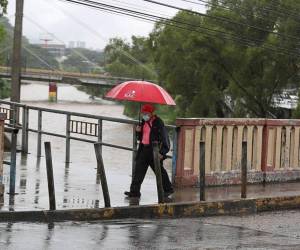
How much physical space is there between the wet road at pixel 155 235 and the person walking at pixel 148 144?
1257 mm

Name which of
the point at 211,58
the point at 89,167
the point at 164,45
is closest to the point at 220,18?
the point at 211,58

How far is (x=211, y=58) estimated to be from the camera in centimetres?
4919

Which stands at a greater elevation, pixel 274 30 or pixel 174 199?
pixel 274 30

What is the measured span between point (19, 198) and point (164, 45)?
1686 inches

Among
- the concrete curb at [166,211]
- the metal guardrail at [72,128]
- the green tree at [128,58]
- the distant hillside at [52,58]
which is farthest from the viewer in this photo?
the green tree at [128,58]

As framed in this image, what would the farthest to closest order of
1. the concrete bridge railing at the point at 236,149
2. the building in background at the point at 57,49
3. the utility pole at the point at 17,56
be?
the building in background at the point at 57,49 < the utility pole at the point at 17,56 < the concrete bridge railing at the point at 236,149

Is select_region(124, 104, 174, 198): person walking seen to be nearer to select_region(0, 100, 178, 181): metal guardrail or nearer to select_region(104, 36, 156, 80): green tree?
select_region(0, 100, 178, 181): metal guardrail

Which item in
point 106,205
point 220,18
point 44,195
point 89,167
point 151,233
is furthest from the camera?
point 220,18

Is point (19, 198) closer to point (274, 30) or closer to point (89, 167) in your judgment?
point (89, 167)

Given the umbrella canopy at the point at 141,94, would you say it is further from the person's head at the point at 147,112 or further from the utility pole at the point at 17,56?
the utility pole at the point at 17,56

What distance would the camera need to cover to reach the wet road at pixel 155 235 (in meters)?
8.12

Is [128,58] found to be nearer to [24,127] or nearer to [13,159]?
[24,127]

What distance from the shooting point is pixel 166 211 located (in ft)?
35.1

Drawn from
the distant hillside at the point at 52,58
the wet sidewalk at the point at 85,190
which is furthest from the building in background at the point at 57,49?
the wet sidewalk at the point at 85,190
